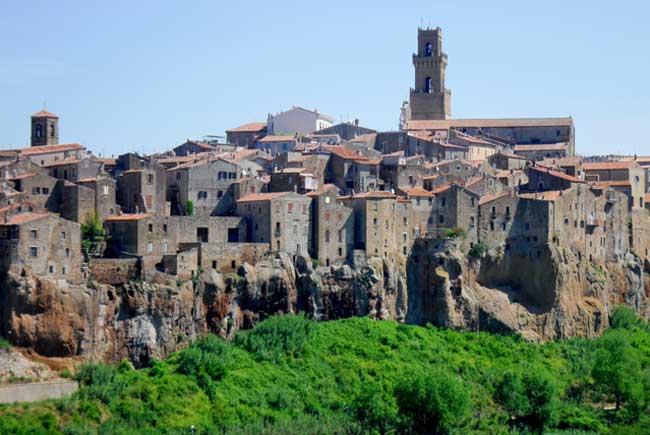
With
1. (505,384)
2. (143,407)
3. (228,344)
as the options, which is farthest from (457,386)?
(143,407)

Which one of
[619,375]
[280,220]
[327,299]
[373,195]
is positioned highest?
[373,195]

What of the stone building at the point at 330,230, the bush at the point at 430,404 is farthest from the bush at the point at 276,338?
the bush at the point at 430,404

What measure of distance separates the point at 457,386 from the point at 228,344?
435 inches

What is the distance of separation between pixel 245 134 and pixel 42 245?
139ft

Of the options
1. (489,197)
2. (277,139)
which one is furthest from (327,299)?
(277,139)

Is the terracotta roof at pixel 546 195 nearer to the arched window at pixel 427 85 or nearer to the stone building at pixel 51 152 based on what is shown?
the stone building at pixel 51 152

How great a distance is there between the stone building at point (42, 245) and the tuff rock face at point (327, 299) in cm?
65

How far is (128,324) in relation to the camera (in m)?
71.6

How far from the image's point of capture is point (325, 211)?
82250 mm

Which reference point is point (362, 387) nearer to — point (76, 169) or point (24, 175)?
point (76, 169)

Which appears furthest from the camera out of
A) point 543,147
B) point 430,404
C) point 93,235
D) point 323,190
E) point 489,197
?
point 543,147

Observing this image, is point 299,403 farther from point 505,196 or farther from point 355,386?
point 505,196

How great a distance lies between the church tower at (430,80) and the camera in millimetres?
119125

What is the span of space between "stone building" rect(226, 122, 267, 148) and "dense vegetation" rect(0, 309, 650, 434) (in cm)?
2904
